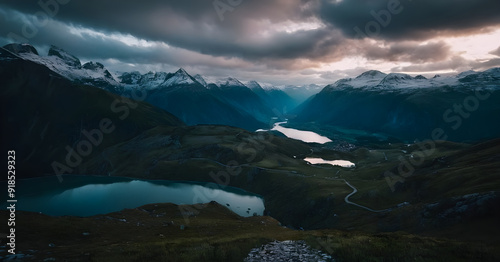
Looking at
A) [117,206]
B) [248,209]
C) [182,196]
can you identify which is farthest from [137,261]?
[182,196]

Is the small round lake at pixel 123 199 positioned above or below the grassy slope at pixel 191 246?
below

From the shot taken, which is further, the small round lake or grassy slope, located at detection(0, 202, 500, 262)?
the small round lake

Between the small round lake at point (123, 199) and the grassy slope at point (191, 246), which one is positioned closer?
the grassy slope at point (191, 246)

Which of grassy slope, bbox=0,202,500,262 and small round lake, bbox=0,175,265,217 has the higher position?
grassy slope, bbox=0,202,500,262

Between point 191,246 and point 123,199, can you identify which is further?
point 123,199

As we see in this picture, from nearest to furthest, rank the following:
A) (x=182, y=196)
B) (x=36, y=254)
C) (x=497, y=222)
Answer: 1. (x=36, y=254)
2. (x=497, y=222)
3. (x=182, y=196)

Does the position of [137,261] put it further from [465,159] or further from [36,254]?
[465,159]

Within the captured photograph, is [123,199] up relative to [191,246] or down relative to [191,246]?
down

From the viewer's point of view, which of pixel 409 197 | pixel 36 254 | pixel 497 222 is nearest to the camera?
pixel 36 254

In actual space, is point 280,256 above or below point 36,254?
above

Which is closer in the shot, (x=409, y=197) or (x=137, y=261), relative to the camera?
(x=137, y=261)

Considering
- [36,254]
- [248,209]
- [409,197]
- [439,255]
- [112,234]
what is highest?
[439,255]
